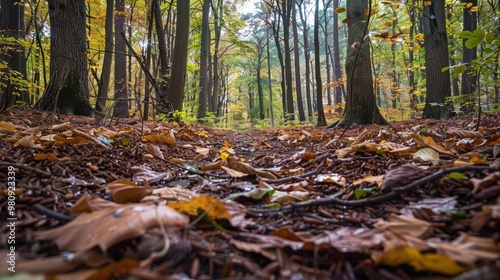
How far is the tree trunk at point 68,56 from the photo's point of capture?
15.3 feet

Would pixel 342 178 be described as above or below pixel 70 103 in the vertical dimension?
below

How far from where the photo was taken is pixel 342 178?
1803 millimetres

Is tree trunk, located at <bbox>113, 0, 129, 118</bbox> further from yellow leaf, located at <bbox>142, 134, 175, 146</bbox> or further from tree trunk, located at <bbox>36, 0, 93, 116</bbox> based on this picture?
yellow leaf, located at <bbox>142, 134, 175, 146</bbox>

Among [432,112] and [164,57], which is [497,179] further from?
[164,57]

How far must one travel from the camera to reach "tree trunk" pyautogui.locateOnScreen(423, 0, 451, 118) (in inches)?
235

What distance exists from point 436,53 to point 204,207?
272 inches

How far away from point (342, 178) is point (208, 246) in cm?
117

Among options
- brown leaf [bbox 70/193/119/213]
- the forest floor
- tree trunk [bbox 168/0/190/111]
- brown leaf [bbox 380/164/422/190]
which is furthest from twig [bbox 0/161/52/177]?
tree trunk [bbox 168/0/190/111]

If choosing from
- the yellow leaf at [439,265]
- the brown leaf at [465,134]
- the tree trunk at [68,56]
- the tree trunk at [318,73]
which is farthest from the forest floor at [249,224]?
the tree trunk at [318,73]

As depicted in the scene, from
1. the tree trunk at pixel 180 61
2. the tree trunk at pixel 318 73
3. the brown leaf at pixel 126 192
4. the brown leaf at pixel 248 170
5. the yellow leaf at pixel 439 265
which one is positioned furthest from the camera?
the tree trunk at pixel 180 61

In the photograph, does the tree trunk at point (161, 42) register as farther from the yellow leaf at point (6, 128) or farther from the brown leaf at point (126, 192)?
the brown leaf at point (126, 192)

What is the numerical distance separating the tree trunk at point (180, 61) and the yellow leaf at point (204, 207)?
697cm

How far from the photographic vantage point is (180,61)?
7.75 m

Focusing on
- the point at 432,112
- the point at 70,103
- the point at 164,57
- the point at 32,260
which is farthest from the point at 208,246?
the point at 164,57
